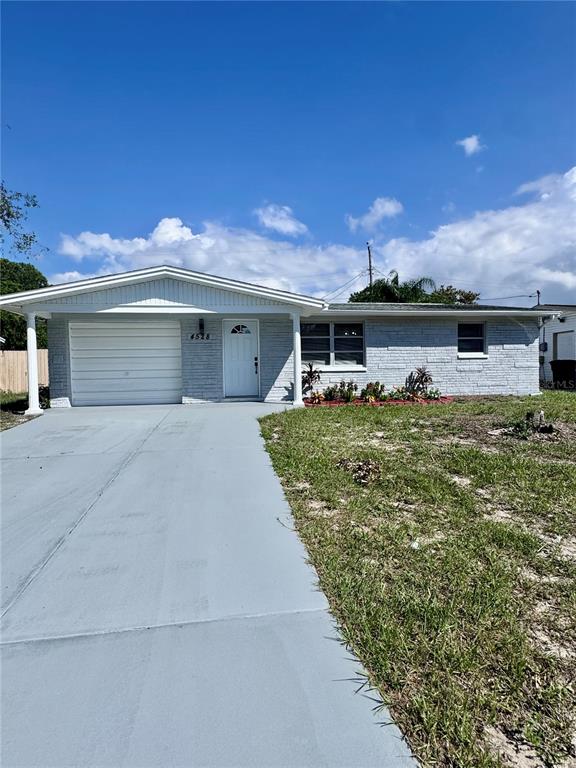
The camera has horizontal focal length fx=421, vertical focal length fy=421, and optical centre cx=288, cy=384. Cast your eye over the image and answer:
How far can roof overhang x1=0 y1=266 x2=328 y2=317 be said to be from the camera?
9969 millimetres

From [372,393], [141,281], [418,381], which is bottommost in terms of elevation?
[372,393]

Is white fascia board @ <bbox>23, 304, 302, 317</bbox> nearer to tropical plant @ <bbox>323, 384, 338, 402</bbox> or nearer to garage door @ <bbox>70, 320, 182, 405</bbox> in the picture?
garage door @ <bbox>70, 320, 182, 405</bbox>

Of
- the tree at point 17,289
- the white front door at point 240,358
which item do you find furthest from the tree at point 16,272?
the white front door at point 240,358

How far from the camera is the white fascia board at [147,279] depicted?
996cm

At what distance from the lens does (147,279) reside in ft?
34.2

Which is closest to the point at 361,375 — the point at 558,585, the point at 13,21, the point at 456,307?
the point at 456,307

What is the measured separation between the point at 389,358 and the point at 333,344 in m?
1.80

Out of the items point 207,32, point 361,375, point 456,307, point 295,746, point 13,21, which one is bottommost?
point 295,746

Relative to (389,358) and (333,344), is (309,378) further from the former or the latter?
(389,358)

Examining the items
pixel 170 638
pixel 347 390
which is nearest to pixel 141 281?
pixel 347 390

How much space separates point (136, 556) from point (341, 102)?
460 inches

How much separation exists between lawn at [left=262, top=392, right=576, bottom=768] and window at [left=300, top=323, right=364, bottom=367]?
713cm

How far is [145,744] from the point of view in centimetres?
155

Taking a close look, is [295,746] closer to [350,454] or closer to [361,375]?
[350,454]
